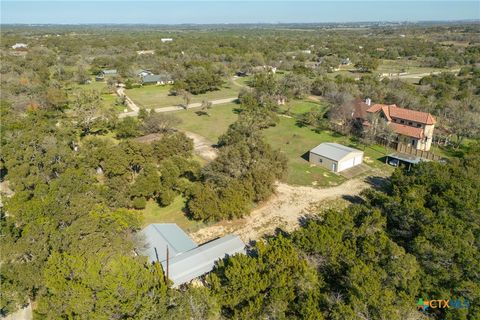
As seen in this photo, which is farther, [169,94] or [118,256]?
[169,94]

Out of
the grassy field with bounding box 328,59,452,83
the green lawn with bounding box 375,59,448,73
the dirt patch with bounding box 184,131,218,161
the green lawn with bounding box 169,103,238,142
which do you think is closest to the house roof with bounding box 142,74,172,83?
the green lawn with bounding box 169,103,238,142

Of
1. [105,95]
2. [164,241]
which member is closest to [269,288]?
[164,241]

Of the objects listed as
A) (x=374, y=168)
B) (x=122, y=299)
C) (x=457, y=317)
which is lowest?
(x=374, y=168)

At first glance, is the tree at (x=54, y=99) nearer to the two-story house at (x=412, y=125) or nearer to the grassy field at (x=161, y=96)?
the grassy field at (x=161, y=96)

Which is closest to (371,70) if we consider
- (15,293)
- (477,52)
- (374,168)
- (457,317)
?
(477,52)

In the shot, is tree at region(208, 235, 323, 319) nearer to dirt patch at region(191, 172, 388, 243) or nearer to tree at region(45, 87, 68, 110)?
dirt patch at region(191, 172, 388, 243)

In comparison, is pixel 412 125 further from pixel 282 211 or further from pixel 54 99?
pixel 54 99

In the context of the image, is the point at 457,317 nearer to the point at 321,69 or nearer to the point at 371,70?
the point at 321,69
